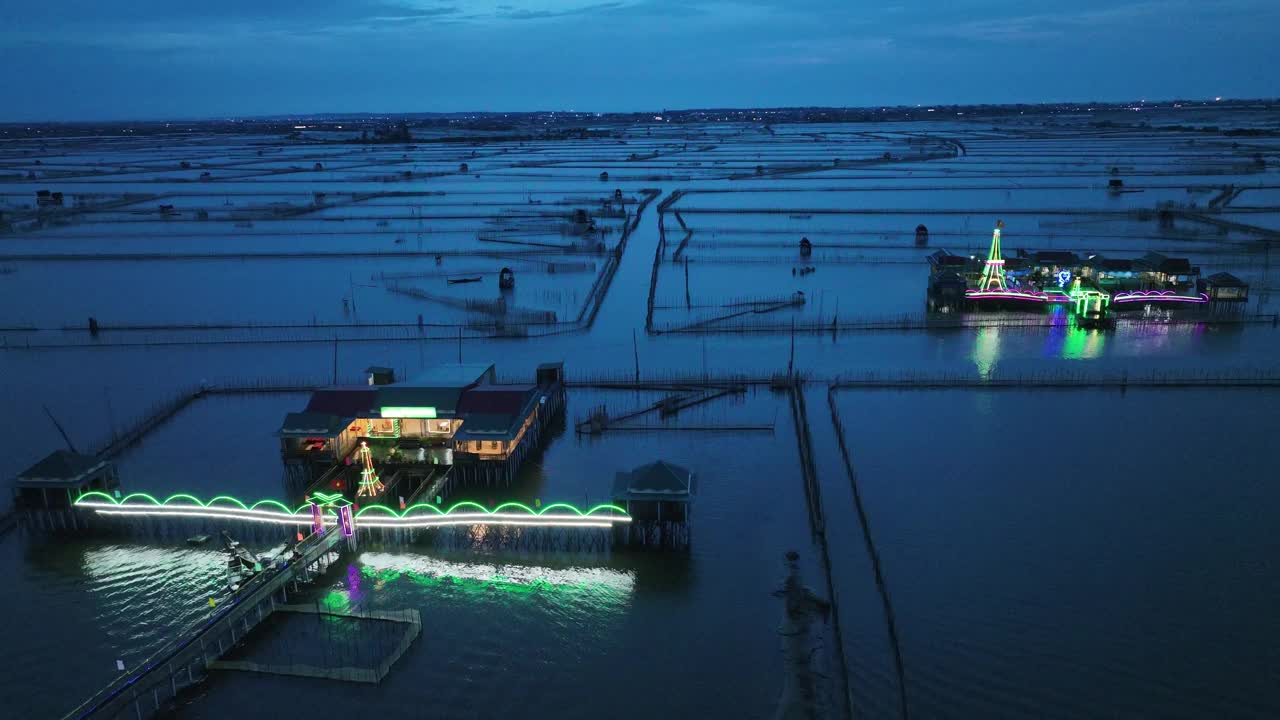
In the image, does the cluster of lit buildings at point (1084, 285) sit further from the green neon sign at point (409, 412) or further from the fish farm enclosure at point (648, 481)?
the green neon sign at point (409, 412)

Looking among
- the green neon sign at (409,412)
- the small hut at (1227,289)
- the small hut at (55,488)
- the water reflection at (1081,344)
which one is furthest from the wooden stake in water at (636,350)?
the small hut at (1227,289)

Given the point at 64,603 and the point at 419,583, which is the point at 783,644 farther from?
the point at 64,603

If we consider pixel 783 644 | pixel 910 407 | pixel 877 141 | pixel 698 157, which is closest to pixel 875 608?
pixel 783 644

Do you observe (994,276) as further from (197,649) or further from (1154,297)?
(197,649)

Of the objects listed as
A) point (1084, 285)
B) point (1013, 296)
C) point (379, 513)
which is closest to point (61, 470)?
→ point (379, 513)

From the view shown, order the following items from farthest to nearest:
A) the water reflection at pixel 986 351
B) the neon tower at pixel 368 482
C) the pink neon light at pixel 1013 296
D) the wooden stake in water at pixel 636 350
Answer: the pink neon light at pixel 1013 296 < the water reflection at pixel 986 351 < the wooden stake in water at pixel 636 350 < the neon tower at pixel 368 482

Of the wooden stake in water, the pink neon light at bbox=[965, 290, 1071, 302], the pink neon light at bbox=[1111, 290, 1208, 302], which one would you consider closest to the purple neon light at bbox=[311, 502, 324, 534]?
the wooden stake in water

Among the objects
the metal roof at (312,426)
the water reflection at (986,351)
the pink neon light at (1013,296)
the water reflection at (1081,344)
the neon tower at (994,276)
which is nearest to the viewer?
the metal roof at (312,426)

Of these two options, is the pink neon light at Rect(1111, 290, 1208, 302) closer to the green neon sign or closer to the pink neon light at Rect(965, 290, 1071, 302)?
the pink neon light at Rect(965, 290, 1071, 302)
